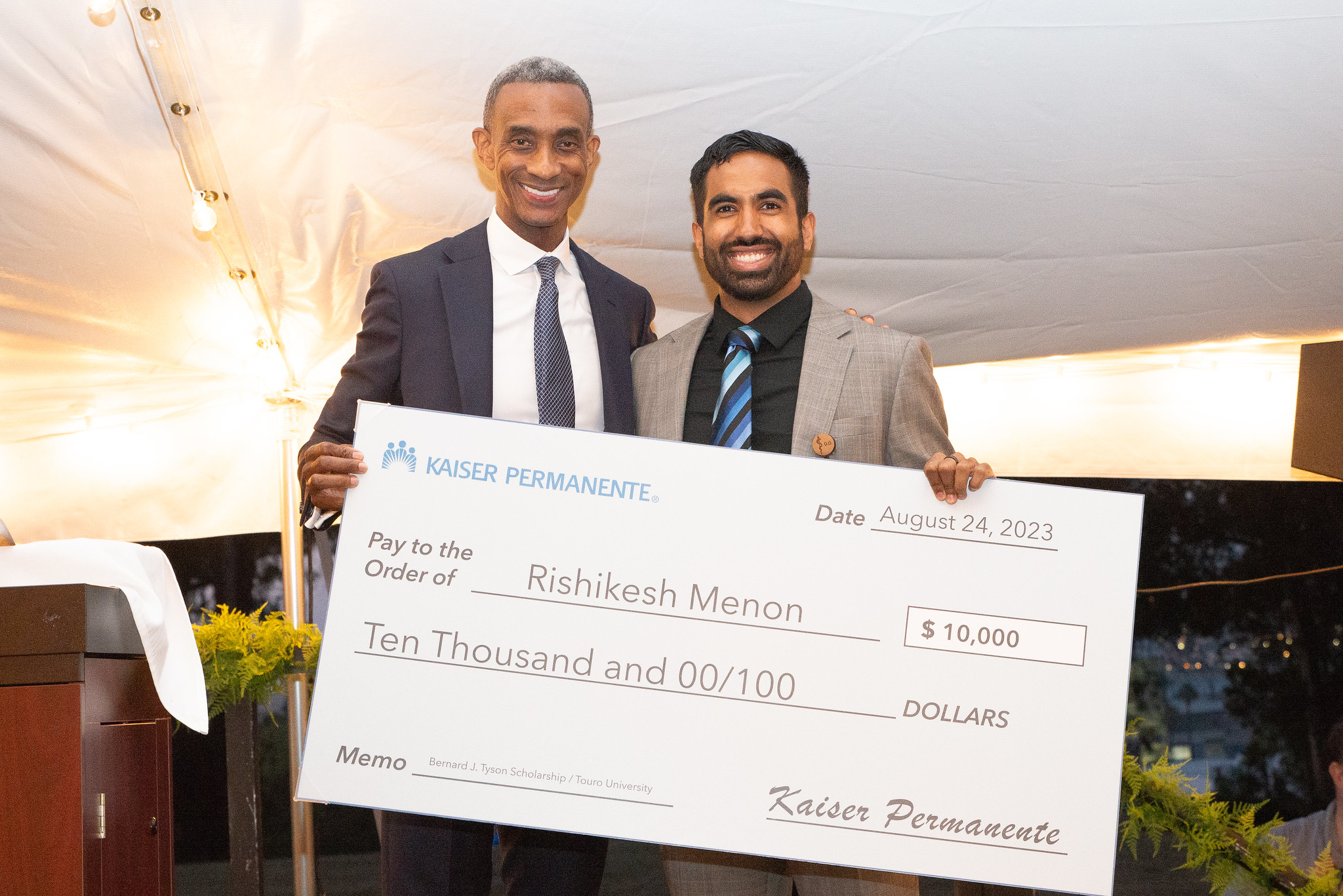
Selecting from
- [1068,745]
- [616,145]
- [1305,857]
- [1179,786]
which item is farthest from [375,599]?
[1305,857]

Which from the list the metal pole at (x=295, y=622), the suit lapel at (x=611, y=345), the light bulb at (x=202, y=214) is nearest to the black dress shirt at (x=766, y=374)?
the suit lapel at (x=611, y=345)

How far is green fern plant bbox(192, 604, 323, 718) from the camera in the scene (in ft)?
6.91

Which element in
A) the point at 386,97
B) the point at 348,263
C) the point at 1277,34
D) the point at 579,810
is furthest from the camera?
the point at 348,263

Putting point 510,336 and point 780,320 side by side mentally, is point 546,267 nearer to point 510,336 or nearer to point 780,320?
point 510,336

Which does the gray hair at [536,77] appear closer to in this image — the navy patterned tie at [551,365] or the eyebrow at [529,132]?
the eyebrow at [529,132]

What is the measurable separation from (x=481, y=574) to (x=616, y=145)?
110 cm

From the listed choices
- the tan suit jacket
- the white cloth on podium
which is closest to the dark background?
the white cloth on podium

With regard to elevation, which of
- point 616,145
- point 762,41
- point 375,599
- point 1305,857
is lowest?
point 1305,857

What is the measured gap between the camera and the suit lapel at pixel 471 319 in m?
1.75

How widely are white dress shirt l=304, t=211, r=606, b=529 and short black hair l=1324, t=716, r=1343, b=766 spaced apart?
11.5 ft

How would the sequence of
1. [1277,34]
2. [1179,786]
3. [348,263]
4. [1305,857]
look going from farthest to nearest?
[1305,857], [348,263], [1277,34], [1179,786]

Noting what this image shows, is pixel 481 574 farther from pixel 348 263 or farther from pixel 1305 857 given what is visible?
pixel 1305 857

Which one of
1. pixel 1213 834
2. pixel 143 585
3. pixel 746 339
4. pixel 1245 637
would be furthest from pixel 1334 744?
pixel 143 585

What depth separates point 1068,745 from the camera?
4.84 feet
